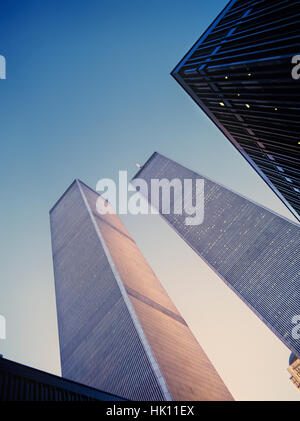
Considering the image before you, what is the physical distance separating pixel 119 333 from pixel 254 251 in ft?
148

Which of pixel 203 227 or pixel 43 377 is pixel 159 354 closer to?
pixel 43 377

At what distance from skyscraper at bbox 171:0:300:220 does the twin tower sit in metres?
30.5

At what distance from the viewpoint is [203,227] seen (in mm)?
102188

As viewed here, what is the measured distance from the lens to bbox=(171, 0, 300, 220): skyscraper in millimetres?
22516

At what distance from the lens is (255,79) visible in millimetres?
25844

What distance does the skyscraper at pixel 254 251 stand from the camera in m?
63.8

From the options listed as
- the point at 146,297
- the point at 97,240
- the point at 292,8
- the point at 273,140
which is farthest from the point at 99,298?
the point at 292,8

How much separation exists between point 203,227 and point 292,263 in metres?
37.0
